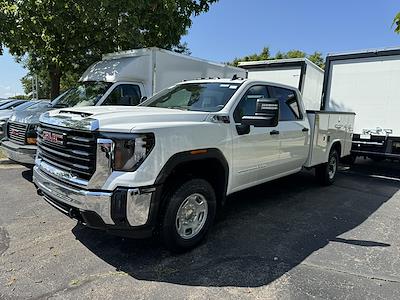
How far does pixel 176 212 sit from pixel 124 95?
516 cm

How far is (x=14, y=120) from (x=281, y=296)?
20.0 ft

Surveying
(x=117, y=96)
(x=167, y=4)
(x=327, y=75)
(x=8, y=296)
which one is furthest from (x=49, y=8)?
(x=8, y=296)

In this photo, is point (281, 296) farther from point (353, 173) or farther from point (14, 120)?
point (353, 173)

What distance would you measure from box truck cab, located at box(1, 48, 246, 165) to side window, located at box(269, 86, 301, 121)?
9.17ft

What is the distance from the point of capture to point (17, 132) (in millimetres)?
6734

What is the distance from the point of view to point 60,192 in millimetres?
3564

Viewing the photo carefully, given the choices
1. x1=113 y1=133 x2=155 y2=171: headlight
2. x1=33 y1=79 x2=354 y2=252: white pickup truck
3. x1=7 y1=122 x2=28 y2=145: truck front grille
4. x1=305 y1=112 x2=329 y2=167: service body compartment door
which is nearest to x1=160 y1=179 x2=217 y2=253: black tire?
x1=33 y1=79 x2=354 y2=252: white pickup truck

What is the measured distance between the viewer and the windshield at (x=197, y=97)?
454cm

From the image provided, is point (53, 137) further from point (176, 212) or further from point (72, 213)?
point (176, 212)

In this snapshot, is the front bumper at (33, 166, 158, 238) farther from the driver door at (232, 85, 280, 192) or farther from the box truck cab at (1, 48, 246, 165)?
the box truck cab at (1, 48, 246, 165)

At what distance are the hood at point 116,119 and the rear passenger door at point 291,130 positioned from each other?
1.87 meters

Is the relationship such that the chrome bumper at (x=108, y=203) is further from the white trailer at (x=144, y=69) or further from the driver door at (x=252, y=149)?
the white trailer at (x=144, y=69)

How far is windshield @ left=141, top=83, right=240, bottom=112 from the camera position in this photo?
4.54 m

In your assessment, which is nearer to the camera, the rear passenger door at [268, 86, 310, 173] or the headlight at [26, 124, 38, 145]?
the rear passenger door at [268, 86, 310, 173]
